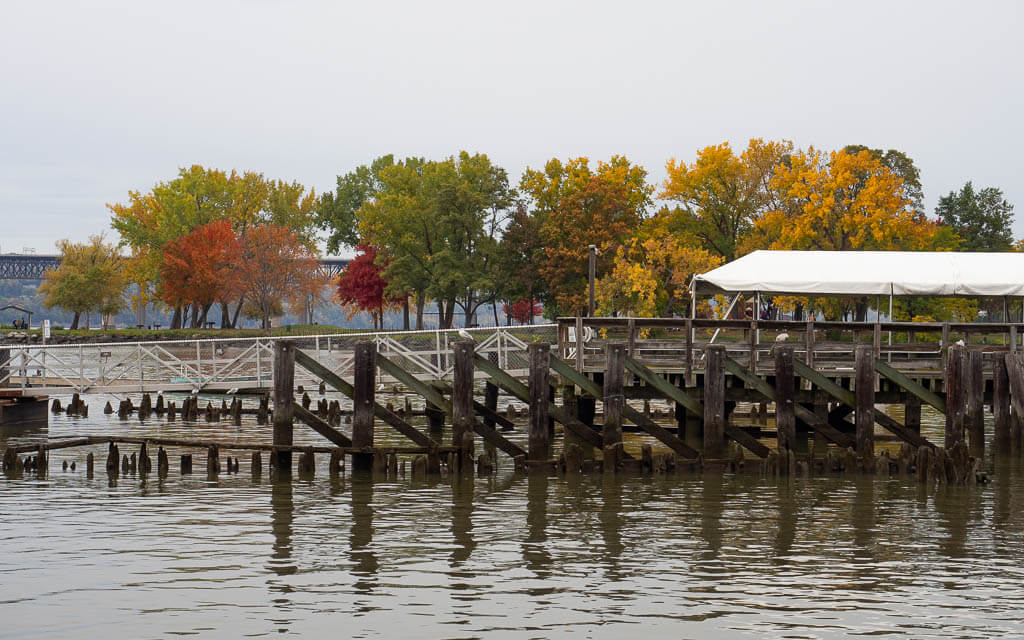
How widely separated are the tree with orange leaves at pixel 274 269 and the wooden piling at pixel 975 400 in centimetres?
7358

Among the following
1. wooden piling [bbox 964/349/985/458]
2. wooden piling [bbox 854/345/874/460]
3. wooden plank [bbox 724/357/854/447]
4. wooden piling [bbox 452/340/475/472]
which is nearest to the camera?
wooden piling [bbox 452/340/475/472]

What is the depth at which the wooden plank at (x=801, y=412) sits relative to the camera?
21953 millimetres

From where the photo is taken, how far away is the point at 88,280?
11312cm

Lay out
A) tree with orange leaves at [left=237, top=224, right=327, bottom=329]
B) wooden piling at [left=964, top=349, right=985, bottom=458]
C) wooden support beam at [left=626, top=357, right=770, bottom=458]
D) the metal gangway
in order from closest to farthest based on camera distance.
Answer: wooden support beam at [left=626, top=357, right=770, bottom=458] < wooden piling at [left=964, top=349, right=985, bottom=458] < the metal gangway < tree with orange leaves at [left=237, top=224, right=327, bottom=329]

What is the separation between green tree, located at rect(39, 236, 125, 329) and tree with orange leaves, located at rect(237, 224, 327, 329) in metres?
25.9

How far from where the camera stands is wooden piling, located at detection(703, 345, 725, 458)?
21.3 metres

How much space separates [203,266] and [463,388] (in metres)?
76.6

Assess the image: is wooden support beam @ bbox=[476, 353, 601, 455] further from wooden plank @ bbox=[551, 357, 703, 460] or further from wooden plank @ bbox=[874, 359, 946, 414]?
wooden plank @ bbox=[874, 359, 946, 414]

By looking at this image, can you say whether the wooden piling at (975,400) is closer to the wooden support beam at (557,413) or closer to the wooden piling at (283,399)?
the wooden support beam at (557,413)

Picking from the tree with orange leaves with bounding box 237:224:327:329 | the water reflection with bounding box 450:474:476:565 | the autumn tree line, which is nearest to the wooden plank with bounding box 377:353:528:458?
the water reflection with bounding box 450:474:476:565

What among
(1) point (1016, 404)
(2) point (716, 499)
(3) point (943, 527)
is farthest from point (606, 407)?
(1) point (1016, 404)

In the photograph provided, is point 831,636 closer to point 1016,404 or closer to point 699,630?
point 699,630

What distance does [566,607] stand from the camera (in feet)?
40.9

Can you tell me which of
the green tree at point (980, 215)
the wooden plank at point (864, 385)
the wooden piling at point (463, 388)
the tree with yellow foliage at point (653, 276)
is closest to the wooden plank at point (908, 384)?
the wooden plank at point (864, 385)
